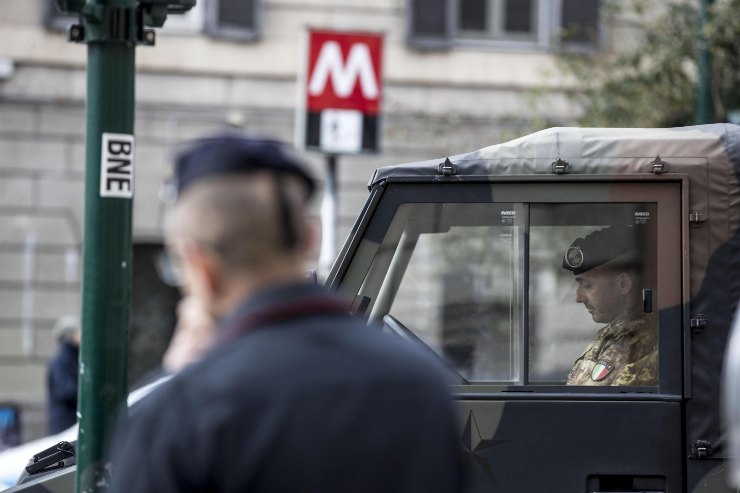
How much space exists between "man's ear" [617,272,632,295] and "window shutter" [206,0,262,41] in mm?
11095

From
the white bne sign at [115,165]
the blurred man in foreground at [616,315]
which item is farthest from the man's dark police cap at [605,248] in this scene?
the white bne sign at [115,165]

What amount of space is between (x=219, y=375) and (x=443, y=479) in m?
0.37

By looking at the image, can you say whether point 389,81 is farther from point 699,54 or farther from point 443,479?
point 443,479

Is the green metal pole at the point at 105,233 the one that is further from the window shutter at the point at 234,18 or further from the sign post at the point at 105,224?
the window shutter at the point at 234,18

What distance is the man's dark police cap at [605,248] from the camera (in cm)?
480

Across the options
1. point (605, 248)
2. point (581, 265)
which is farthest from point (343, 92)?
point (605, 248)

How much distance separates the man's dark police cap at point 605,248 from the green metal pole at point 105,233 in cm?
168

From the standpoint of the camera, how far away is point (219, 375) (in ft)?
6.48

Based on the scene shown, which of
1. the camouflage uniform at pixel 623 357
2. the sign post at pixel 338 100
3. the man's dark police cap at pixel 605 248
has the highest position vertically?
the sign post at pixel 338 100

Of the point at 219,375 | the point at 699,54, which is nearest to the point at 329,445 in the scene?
the point at 219,375

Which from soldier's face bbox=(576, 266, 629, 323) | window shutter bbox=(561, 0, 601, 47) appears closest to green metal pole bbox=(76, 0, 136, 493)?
soldier's face bbox=(576, 266, 629, 323)

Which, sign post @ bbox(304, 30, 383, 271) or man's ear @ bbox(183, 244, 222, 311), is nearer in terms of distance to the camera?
man's ear @ bbox(183, 244, 222, 311)

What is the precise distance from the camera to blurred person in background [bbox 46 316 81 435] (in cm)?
1130

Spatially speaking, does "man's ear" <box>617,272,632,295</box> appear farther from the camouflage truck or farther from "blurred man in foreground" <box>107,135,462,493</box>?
"blurred man in foreground" <box>107,135,462,493</box>
